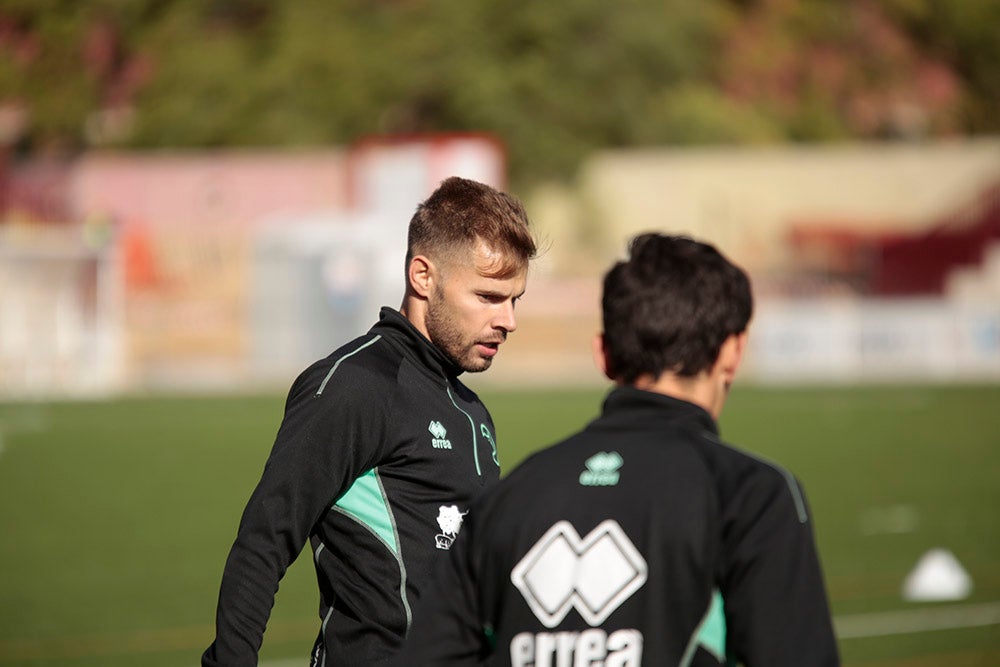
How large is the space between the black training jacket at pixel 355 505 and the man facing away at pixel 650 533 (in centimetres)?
70

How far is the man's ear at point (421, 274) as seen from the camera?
3626mm

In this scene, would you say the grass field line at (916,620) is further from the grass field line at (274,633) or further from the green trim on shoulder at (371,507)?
the green trim on shoulder at (371,507)

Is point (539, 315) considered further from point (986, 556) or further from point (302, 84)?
point (986, 556)

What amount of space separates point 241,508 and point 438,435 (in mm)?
12728

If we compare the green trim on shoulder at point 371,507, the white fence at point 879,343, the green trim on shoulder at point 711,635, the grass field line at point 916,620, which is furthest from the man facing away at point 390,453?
the white fence at point 879,343

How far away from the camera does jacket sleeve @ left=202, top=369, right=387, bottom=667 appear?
3.37 metres

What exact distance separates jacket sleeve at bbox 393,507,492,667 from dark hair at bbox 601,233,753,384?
1.27 feet

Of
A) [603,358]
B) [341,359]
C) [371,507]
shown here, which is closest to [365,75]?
[341,359]

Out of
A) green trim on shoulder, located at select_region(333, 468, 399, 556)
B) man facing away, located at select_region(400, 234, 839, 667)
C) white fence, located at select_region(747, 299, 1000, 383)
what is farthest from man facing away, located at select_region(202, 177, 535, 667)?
white fence, located at select_region(747, 299, 1000, 383)

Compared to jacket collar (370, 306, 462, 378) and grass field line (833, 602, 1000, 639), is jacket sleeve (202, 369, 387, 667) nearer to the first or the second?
jacket collar (370, 306, 462, 378)

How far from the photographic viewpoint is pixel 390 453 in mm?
3496

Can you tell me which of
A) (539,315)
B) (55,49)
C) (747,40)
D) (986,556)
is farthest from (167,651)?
(747,40)

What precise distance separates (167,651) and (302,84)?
39649 millimetres

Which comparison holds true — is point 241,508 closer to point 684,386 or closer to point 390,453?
point 390,453
